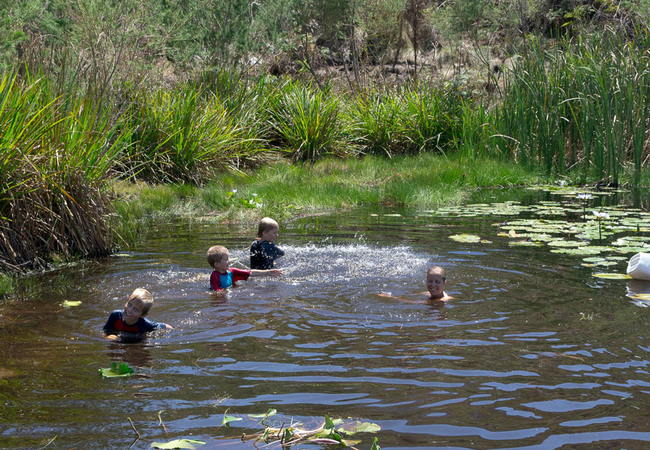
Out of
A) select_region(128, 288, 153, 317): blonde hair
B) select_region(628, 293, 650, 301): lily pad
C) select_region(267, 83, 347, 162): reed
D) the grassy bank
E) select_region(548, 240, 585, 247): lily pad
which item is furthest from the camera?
select_region(267, 83, 347, 162): reed

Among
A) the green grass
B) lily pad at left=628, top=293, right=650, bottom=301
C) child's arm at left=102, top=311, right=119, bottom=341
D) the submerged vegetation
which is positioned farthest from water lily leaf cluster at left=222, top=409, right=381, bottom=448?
the green grass

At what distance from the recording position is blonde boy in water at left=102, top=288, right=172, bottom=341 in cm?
584

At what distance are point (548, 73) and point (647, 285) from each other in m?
9.55

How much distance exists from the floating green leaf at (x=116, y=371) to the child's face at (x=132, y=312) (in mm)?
1069

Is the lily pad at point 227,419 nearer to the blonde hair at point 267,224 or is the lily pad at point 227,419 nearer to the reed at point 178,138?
the blonde hair at point 267,224

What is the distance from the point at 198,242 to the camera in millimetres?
10039

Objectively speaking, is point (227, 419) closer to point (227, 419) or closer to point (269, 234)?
point (227, 419)

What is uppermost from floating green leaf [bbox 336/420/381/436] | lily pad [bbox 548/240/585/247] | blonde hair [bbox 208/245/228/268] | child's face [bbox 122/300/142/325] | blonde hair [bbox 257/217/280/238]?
blonde hair [bbox 257/217/280/238]

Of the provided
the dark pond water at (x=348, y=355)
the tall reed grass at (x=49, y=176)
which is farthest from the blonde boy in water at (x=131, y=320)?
the tall reed grass at (x=49, y=176)

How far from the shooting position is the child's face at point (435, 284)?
266 inches

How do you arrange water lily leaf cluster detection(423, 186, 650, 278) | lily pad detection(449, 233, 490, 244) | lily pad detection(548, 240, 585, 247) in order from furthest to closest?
lily pad detection(449, 233, 490, 244) → lily pad detection(548, 240, 585, 247) → water lily leaf cluster detection(423, 186, 650, 278)

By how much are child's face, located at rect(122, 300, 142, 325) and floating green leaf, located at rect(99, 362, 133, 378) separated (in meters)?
1.07

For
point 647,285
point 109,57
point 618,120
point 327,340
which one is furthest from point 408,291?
point 618,120

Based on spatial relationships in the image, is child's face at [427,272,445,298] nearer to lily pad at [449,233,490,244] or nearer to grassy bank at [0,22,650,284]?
lily pad at [449,233,490,244]
